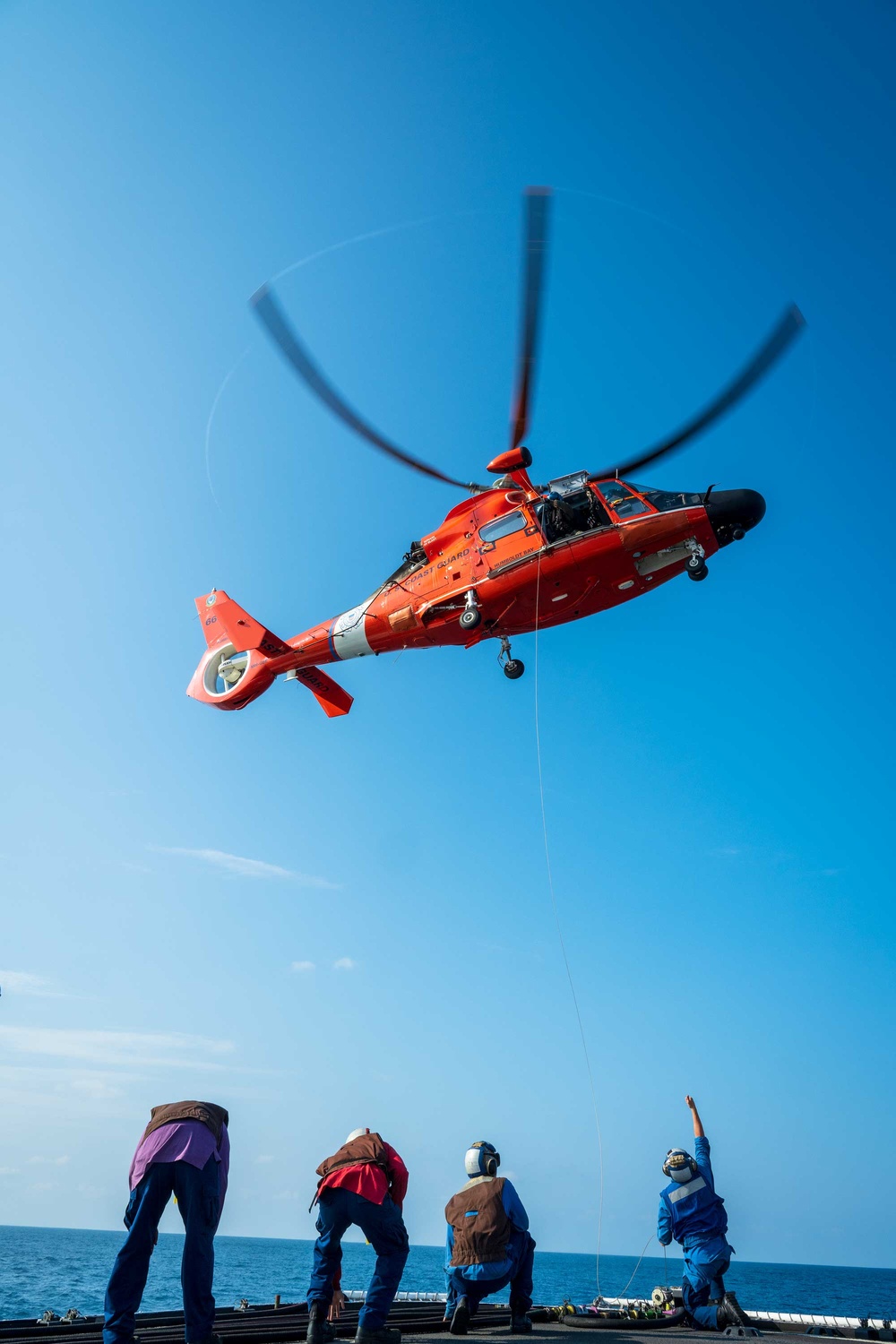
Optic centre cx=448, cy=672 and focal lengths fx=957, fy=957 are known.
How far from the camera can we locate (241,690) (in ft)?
65.7

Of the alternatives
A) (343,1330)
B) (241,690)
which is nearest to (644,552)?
(241,690)

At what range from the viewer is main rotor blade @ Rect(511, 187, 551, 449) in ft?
42.7

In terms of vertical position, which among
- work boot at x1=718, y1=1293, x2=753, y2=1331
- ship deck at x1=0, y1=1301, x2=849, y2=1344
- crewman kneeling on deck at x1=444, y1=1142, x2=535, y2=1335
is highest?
crewman kneeling on deck at x1=444, y1=1142, x2=535, y2=1335

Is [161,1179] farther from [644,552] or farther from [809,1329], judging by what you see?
[644,552]

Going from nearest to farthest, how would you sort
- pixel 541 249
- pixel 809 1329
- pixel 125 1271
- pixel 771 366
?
1. pixel 125 1271
2. pixel 809 1329
3. pixel 541 249
4. pixel 771 366

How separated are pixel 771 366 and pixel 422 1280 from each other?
85.0 metres

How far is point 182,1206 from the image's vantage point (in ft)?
21.5

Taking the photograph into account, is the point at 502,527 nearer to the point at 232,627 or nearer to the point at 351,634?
the point at 351,634

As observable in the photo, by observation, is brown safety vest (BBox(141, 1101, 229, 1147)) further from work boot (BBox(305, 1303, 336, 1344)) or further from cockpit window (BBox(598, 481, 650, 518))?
cockpit window (BBox(598, 481, 650, 518))

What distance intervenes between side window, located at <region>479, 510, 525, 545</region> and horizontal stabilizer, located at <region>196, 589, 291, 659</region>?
5.22 meters

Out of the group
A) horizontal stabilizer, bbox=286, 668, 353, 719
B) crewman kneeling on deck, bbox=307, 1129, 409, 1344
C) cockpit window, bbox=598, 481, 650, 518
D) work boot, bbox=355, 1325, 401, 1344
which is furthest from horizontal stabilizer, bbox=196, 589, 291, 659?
work boot, bbox=355, 1325, 401, 1344

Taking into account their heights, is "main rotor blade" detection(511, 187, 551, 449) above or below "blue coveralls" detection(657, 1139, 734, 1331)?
above

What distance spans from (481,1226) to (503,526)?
11279 mm

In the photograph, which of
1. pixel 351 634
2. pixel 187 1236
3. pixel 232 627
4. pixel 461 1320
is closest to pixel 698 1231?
pixel 461 1320
